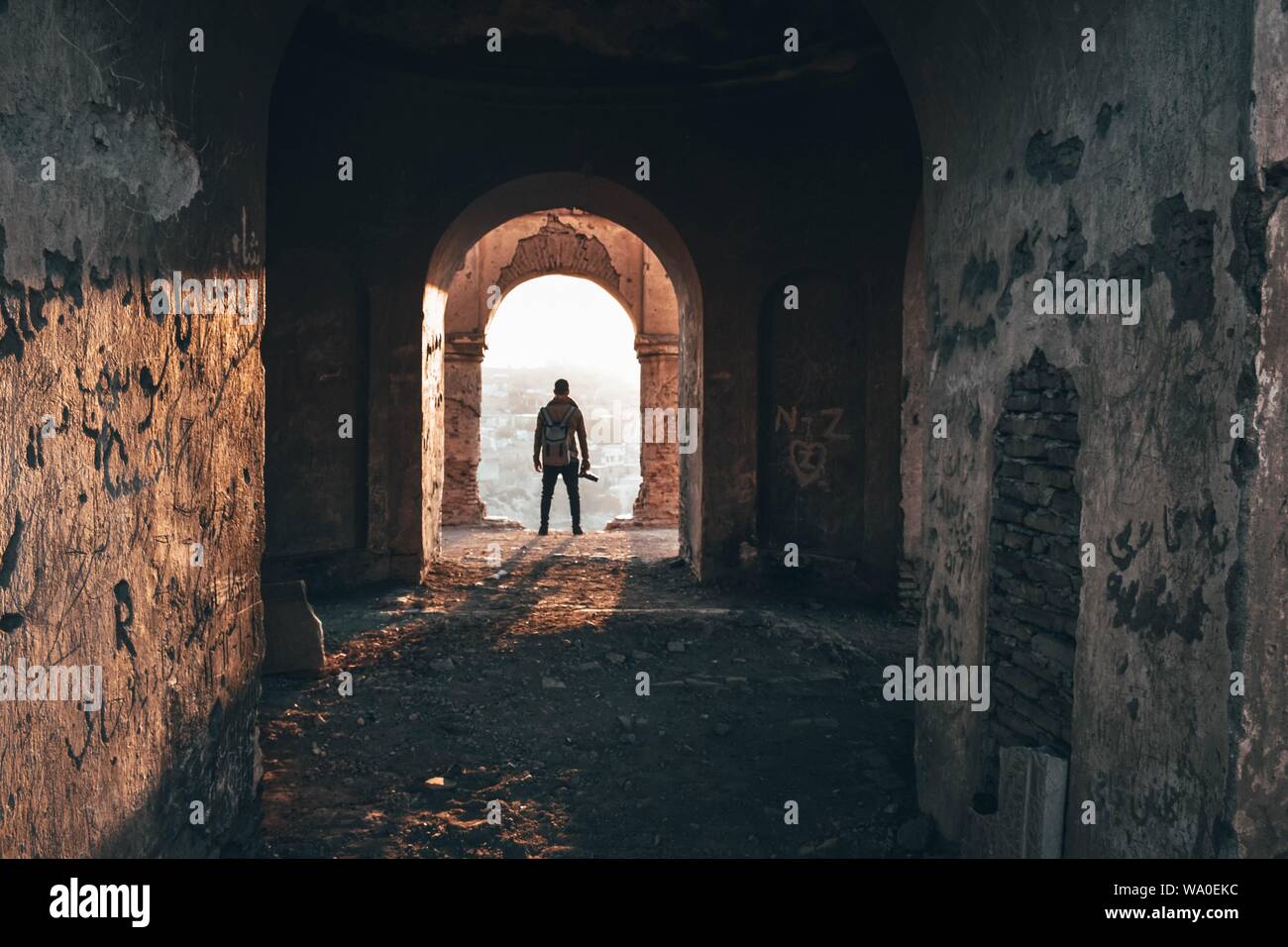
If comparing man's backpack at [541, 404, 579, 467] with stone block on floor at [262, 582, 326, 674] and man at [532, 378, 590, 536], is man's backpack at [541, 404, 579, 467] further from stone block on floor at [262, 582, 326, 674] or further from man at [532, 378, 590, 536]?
stone block on floor at [262, 582, 326, 674]

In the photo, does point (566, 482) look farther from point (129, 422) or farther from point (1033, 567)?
point (129, 422)

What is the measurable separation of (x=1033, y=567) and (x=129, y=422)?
2.58 m

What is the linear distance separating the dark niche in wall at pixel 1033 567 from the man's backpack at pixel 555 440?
6993mm

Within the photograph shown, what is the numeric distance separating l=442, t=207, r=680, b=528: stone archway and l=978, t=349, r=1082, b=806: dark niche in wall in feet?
30.7

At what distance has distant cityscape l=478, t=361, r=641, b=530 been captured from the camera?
52.1 meters

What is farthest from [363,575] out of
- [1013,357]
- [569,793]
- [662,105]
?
[1013,357]

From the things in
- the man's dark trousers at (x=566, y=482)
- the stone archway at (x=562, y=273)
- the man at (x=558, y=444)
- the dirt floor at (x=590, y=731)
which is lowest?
the dirt floor at (x=590, y=731)

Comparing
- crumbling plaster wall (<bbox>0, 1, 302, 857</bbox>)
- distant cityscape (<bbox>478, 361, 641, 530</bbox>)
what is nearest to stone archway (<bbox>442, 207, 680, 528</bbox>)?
crumbling plaster wall (<bbox>0, 1, 302, 857</bbox>)

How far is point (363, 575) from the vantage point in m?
6.99

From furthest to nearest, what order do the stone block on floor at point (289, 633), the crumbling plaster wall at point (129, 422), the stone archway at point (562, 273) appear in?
1. the stone archway at point (562, 273)
2. the stone block on floor at point (289, 633)
3. the crumbling plaster wall at point (129, 422)

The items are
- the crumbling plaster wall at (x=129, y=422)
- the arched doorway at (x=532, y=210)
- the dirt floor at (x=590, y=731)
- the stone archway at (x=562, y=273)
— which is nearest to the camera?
the crumbling plaster wall at (x=129, y=422)

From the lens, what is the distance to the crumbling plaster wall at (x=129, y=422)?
79.0 inches

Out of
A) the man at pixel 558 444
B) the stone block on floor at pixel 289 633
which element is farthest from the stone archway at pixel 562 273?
the stone block on floor at pixel 289 633

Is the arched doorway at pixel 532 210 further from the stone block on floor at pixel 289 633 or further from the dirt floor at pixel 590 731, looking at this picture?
the stone block on floor at pixel 289 633
